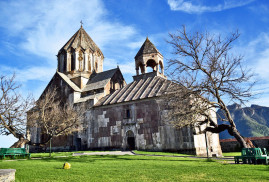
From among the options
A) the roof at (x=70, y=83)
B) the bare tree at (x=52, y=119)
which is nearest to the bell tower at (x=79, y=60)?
the roof at (x=70, y=83)

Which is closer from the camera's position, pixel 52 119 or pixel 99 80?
pixel 52 119

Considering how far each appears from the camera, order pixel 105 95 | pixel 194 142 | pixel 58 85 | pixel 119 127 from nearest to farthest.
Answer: pixel 194 142 < pixel 119 127 < pixel 105 95 < pixel 58 85

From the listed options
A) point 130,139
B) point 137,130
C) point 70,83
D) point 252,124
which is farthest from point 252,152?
point 252,124

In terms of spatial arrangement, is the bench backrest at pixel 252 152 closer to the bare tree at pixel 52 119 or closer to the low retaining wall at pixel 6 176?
the low retaining wall at pixel 6 176

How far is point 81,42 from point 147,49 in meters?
12.4

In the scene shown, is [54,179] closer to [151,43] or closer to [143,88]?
[143,88]

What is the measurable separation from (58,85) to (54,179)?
84.0 feet

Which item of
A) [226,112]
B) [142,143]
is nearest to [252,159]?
[226,112]

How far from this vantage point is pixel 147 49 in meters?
28.8

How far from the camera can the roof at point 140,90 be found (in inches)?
938

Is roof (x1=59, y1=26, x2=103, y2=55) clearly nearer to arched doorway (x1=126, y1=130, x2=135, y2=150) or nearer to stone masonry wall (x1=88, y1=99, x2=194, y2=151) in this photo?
stone masonry wall (x1=88, y1=99, x2=194, y2=151)

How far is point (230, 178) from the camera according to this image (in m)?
7.38

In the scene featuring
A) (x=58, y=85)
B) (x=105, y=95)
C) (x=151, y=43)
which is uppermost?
(x=151, y=43)

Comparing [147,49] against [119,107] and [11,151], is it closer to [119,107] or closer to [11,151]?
[119,107]
